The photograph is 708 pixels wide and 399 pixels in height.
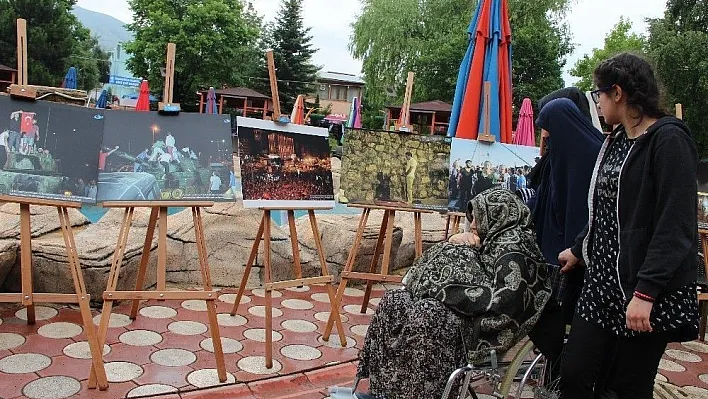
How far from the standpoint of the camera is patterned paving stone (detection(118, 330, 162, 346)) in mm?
3092

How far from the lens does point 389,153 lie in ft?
11.7

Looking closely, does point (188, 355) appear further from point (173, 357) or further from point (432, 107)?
point (432, 107)

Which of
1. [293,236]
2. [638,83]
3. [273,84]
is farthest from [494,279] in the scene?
[273,84]

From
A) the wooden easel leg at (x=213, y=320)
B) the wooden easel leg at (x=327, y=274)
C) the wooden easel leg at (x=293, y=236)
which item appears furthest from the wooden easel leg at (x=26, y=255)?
the wooden easel leg at (x=327, y=274)

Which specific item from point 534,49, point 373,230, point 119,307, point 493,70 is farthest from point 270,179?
point 534,49

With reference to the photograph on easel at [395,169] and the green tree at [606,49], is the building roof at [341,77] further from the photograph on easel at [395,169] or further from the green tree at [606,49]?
the photograph on easel at [395,169]

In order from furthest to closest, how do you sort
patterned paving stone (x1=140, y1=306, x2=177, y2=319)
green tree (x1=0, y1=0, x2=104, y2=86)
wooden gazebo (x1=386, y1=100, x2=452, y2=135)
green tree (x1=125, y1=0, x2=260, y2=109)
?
green tree (x1=125, y1=0, x2=260, y2=109), green tree (x1=0, y1=0, x2=104, y2=86), wooden gazebo (x1=386, y1=100, x2=452, y2=135), patterned paving stone (x1=140, y1=306, x2=177, y2=319)

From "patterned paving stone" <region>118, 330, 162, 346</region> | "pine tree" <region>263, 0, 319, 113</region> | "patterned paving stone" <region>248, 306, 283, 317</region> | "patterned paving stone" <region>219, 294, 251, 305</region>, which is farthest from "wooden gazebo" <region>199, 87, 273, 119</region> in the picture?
"patterned paving stone" <region>118, 330, 162, 346</region>

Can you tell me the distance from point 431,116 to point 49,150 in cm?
1938

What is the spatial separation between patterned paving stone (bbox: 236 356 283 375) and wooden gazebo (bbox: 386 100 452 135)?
15.2 m

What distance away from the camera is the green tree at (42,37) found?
20.4 m

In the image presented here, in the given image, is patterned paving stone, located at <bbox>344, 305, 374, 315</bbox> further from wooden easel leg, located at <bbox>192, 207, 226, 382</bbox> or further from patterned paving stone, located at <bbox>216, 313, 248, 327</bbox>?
wooden easel leg, located at <bbox>192, 207, 226, 382</bbox>

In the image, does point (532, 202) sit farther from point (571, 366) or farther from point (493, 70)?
point (493, 70)

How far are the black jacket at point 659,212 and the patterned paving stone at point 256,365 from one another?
1.80 metres
